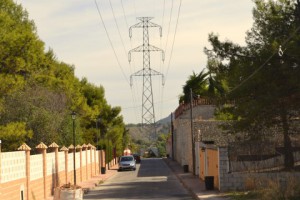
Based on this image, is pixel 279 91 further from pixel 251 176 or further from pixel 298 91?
pixel 251 176

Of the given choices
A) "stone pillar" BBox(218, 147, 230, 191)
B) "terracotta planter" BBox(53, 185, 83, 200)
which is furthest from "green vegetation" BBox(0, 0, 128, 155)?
"stone pillar" BBox(218, 147, 230, 191)

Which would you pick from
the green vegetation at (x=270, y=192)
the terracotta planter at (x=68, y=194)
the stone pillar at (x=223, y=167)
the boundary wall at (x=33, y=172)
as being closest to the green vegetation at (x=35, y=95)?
the boundary wall at (x=33, y=172)

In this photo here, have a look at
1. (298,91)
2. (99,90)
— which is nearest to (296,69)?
(298,91)

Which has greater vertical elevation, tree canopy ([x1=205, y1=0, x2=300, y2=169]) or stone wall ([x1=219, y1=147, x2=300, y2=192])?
tree canopy ([x1=205, y1=0, x2=300, y2=169])

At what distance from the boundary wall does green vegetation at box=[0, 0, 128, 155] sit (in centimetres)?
305

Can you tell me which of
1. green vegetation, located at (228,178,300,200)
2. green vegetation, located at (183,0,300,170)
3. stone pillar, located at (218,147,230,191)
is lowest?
green vegetation, located at (228,178,300,200)

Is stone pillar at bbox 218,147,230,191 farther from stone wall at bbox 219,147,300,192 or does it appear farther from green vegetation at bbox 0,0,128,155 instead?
green vegetation at bbox 0,0,128,155

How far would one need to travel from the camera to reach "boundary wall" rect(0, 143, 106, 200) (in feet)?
75.2

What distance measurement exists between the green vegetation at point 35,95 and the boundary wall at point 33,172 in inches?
120

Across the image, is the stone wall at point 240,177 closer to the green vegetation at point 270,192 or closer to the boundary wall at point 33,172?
the green vegetation at point 270,192

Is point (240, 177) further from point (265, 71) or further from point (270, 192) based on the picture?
point (270, 192)

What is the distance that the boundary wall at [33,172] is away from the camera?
75.2 feet

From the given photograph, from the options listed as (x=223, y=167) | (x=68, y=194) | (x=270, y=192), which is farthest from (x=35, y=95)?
(x=270, y=192)

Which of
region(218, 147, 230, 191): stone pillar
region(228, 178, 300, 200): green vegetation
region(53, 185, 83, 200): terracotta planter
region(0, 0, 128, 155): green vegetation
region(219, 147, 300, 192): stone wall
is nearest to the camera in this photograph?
region(228, 178, 300, 200): green vegetation
